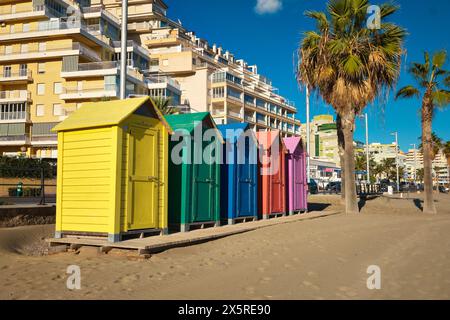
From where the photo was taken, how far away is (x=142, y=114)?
9070 millimetres

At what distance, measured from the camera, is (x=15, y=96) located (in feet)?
167

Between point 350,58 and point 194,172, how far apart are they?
373 inches

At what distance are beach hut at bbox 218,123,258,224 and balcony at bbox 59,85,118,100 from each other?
3559cm

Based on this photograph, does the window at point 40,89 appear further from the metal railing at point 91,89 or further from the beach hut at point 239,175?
the beach hut at point 239,175

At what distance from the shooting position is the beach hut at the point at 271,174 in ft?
48.3

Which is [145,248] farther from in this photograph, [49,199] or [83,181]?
[49,199]

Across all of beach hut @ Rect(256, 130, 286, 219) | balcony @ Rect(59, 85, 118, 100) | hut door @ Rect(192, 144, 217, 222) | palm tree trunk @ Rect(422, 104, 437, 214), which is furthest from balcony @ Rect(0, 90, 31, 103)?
hut door @ Rect(192, 144, 217, 222)

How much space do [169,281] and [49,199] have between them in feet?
37.7

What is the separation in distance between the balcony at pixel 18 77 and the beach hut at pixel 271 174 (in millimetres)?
42719

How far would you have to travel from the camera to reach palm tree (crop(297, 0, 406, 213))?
56.2ft

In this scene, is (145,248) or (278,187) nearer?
(145,248)

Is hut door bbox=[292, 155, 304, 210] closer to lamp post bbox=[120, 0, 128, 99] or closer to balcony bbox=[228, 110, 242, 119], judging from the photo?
lamp post bbox=[120, 0, 128, 99]

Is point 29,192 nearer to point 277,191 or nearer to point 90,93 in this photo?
point 277,191

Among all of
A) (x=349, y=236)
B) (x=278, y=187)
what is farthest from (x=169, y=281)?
(x=278, y=187)
